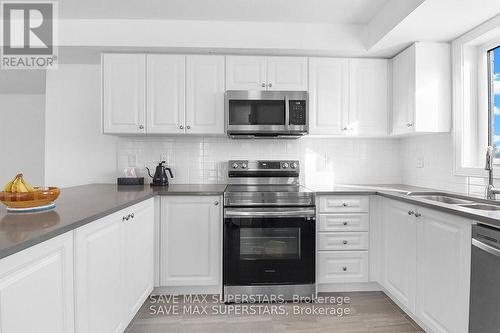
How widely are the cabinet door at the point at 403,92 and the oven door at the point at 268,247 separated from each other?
117 centimetres

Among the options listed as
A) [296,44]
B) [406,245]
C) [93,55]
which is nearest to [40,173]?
[93,55]

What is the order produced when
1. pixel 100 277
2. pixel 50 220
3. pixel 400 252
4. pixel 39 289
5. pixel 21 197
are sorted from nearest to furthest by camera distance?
pixel 39 289 → pixel 50 220 → pixel 21 197 → pixel 100 277 → pixel 400 252

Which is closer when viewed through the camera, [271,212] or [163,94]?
[271,212]

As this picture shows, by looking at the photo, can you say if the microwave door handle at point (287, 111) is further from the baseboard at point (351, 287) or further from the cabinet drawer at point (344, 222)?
the baseboard at point (351, 287)

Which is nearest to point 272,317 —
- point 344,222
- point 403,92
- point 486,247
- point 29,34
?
point 344,222

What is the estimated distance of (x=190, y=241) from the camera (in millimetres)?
2545

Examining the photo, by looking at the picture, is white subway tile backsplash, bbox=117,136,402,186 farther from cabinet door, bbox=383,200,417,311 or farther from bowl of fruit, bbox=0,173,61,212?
bowl of fruit, bbox=0,173,61,212

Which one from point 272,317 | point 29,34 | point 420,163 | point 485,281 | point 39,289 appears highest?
point 29,34

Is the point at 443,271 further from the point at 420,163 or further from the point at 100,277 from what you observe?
the point at 100,277

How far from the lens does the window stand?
2.32 m

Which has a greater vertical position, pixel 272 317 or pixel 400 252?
pixel 400 252

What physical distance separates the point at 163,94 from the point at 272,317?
83.3 inches

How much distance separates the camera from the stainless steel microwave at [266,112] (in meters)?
2.77

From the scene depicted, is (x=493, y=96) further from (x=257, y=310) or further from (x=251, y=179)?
(x=257, y=310)
